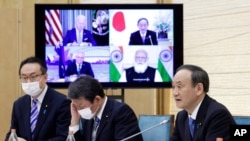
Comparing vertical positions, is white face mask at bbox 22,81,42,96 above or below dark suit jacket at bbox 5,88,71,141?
above

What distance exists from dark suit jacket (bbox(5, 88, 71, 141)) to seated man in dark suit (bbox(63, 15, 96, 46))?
35.5 inches

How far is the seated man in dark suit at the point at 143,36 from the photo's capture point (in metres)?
5.60

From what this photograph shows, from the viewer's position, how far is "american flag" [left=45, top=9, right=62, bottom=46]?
569cm

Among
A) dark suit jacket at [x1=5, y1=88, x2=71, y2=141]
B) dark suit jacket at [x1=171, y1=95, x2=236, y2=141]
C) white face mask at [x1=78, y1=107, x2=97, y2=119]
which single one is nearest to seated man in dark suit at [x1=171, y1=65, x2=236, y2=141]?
dark suit jacket at [x1=171, y1=95, x2=236, y2=141]

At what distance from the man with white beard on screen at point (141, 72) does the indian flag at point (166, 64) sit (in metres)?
0.05

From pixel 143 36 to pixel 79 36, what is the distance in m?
0.58

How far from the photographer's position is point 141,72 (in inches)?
223

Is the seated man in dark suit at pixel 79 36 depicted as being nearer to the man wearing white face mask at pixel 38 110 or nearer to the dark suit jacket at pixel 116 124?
the man wearing white face mask at pixel 38 110

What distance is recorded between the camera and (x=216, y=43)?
5.84m

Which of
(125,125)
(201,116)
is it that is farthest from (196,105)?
(125,125)

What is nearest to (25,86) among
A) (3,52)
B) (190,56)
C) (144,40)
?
(144,40)

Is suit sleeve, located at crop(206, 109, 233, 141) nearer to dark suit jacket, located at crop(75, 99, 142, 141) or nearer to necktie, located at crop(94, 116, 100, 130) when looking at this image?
dark suit jacket, located at crop(75, 99, 142, 141)

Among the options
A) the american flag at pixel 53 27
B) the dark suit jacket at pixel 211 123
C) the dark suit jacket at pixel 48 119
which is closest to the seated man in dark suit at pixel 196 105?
the dark suit jacket at pixel 211 123

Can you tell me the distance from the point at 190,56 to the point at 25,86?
76.9 inches
